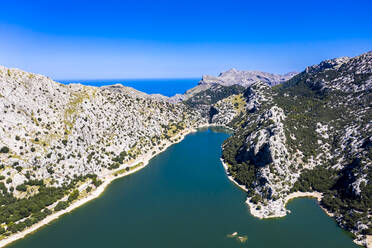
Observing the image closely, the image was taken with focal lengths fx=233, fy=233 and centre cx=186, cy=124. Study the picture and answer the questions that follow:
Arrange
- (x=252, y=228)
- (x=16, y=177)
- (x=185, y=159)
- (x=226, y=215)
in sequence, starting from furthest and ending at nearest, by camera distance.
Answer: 1. (x=185, y=159)
2. (x=16, y=177)
3. (x=226, y=215)
4. (x=252, y=228)

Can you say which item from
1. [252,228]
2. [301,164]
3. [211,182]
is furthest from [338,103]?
[252,228]

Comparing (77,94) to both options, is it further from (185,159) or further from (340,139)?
(340,139)

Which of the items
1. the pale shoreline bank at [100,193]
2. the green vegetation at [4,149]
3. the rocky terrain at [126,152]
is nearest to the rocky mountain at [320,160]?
the rocky terrain at [126,152]

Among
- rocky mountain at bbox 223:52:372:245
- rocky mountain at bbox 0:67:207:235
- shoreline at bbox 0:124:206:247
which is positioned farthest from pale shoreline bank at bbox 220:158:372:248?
rocky mountain at bbox 0:67:207:235

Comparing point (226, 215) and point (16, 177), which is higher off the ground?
point (16, 177)

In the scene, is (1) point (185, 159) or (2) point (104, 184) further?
(1) point (185, 159)

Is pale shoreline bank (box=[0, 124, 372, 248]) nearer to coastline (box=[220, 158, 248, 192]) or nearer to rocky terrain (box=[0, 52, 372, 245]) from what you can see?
coastline (box=[220, 158, 248, 192])

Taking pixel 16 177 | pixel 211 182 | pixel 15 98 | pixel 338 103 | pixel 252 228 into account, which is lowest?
pixel 252 228
